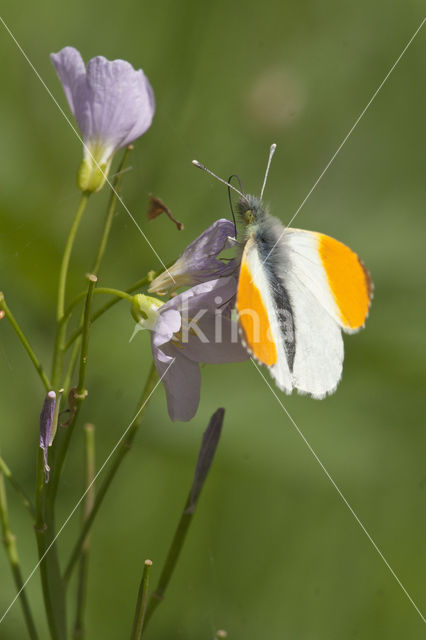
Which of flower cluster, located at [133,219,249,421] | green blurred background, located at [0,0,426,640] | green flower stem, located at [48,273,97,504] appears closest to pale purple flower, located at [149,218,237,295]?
flower cluster, located at [133,219,249,421]

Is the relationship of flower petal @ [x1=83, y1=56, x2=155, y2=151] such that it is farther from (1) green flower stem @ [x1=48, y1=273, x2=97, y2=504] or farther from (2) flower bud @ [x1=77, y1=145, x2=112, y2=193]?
(1) green flower stem @ [x1=48, y1=273, x2=97, y2=504]

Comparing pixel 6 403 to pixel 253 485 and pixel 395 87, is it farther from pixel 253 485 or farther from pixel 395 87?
pixel 395 87

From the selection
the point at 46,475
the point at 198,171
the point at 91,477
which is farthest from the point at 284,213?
the point at 46,475

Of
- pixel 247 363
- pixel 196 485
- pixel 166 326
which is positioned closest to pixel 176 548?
pixel 196 485

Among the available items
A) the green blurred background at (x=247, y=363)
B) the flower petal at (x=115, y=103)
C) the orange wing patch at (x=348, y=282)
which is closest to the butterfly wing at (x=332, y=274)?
the orange wing patch at (x=348, y=282)

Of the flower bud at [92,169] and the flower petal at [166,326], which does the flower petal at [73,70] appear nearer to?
the flower bud at [92,169]

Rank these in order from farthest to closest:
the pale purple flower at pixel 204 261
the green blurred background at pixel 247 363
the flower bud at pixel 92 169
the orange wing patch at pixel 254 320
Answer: the green blurred background at pixel 247 363
the flower bud at pixel 92 169
the pale purple flower at pixel 204 261
the orange wing patch at pixel 254 320

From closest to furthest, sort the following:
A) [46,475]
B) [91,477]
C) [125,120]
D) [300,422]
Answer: [46,475], [125,120], [91,477], [300,422]
